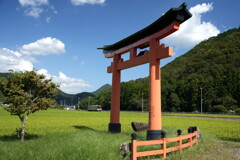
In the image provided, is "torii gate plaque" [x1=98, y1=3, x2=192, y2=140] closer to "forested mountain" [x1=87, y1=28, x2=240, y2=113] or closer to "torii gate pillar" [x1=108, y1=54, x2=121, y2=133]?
"torii gate pillar" [x1=108, y1=54, x2=121, y2=133]

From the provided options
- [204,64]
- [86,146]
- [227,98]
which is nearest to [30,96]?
[86,146]

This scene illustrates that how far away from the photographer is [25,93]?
35.3 ft

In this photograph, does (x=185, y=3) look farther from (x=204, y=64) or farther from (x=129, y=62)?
(x=204, y=64)

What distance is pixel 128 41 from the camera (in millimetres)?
13125

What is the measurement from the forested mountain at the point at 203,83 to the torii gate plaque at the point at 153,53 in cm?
4954

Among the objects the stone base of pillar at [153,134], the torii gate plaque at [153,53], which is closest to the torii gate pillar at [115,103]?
the torii gate plaque at [153,53]

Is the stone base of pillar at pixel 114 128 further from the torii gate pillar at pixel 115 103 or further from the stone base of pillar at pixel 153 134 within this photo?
the stone base of pillar at pixel 153 134

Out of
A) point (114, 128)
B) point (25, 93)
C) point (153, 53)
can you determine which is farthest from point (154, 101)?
point (25, 93)

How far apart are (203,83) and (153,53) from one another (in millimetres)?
59204

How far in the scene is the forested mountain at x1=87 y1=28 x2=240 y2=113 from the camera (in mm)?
60875

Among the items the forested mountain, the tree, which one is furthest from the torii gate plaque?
the forested mountain

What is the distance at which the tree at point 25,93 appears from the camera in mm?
10258

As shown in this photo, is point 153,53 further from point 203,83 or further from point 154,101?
point 203,83

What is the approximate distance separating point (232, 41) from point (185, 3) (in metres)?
91.9
